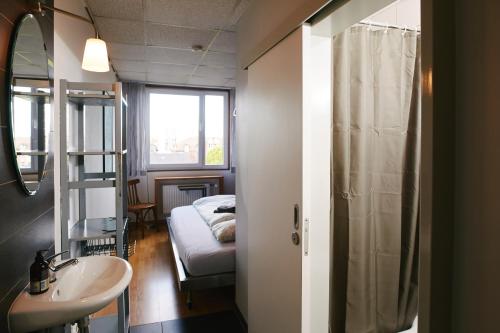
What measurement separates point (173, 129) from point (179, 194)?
4.00 ft

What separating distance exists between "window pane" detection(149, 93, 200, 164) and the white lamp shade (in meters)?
3.79

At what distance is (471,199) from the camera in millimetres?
729

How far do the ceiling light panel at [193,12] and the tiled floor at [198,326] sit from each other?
248 centimetres

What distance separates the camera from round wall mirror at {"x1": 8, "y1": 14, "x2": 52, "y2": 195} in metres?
1.13

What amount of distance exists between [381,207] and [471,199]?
1229mm

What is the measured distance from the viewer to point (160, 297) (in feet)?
9.50

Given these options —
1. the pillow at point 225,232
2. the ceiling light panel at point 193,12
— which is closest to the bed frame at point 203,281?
the pillow at point 225,232

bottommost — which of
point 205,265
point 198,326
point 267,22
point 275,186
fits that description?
point 198,326

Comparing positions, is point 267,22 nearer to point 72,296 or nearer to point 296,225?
point 296,225

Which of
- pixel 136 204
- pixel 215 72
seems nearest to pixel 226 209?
pixel 215 72

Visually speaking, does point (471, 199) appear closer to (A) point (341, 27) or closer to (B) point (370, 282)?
(A) point (341, 27)

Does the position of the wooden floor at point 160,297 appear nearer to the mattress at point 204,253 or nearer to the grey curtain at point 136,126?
the mattress at point 204,253

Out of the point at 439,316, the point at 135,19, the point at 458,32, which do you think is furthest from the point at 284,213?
the point at 135,19

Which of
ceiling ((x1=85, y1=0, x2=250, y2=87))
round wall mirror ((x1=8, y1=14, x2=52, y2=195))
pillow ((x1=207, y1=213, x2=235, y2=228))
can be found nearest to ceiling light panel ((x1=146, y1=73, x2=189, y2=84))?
ceiling ((x1=85, y1=0, x2=250, y2=87))
